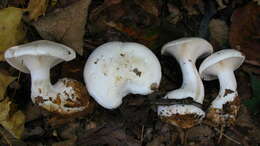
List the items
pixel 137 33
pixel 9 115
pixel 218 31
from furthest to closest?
pixel 218 31 → pixel 137 33 → pixel 9 115

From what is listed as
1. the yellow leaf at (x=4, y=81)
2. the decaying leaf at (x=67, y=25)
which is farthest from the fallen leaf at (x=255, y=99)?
the yellow leaf at (x=4, y=81)

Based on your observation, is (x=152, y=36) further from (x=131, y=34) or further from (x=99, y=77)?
(x=99, y=77)

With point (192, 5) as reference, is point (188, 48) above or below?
below

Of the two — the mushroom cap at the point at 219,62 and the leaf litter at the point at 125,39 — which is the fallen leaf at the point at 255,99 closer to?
the leaf litter at the point at 125,39

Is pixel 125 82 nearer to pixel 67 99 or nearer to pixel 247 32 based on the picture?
pixel 67 99

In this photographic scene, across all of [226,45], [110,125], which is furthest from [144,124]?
[226,45]

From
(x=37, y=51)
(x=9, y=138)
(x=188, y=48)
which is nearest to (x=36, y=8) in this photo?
(x=37, y=51)
